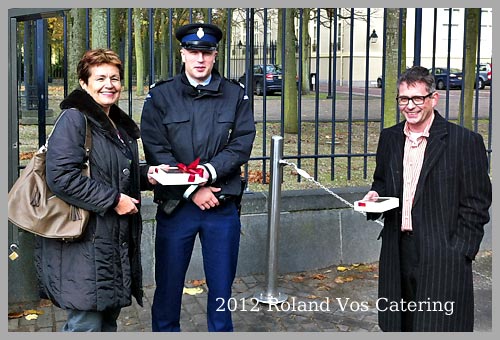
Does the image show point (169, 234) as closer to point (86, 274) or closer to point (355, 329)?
point (86, 274)

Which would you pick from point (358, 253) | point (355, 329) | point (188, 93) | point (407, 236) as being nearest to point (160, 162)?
point (188, 93)

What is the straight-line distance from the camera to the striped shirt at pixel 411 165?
3549 mm

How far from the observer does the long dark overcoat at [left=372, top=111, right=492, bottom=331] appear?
3439 mm

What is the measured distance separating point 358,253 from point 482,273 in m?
1.19

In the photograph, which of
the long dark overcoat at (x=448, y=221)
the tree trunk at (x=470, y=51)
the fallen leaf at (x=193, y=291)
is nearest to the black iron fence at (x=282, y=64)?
the tree trunk at (x=470, y=51)

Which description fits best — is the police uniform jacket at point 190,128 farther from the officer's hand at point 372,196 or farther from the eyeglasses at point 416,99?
the eyeglasses at point 416,99

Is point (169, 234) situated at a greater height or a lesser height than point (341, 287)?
greater

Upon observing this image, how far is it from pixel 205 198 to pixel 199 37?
991 mm

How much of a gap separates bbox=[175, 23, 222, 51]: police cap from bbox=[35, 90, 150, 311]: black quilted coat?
2.63ft

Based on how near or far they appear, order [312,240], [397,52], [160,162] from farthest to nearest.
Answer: [397,52], [312,240], [160,162]

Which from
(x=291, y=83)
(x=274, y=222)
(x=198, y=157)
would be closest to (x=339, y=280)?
(x=274, y=222)

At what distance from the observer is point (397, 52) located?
6965mm

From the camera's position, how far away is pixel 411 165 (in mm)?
3590

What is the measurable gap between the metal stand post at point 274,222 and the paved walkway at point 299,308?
0.08 metres
